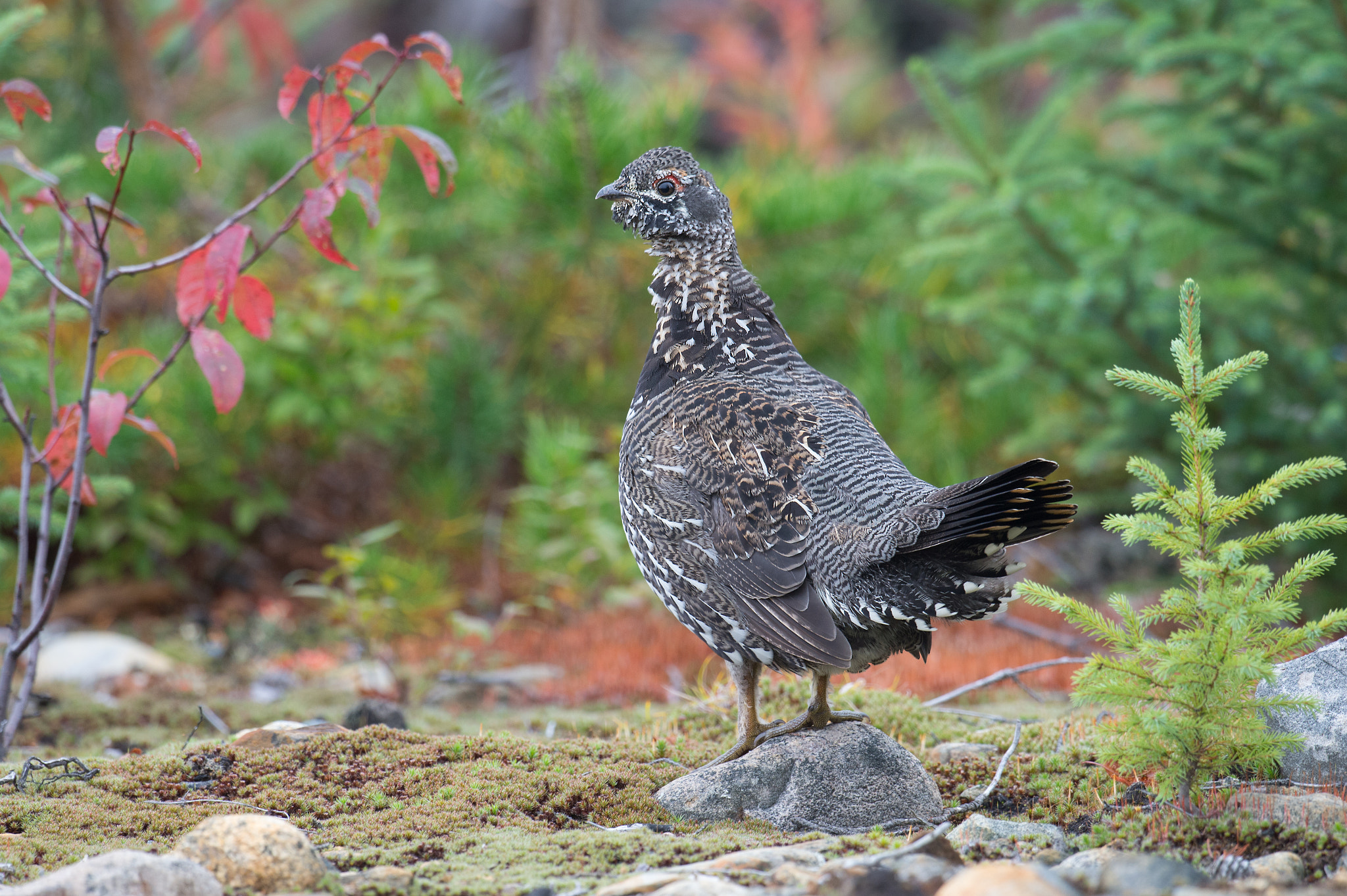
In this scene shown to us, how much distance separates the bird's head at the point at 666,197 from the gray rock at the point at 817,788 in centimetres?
229

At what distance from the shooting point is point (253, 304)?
4.27 metres

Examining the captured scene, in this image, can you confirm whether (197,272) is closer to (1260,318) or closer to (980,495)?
(980,495)

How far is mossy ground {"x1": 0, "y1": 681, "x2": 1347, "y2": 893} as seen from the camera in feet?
11.1

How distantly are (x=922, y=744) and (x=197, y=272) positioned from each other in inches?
137

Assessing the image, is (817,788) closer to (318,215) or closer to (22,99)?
(318,215)

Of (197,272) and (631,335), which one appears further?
(631,335)

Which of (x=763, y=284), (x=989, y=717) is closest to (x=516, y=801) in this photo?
(x=989, y=717)

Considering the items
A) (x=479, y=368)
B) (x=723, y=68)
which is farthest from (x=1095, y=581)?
(x=723, y=68)

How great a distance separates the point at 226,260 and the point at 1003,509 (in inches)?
113

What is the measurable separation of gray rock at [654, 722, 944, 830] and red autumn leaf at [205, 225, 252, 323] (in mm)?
2456

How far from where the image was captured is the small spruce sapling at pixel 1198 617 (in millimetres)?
3305

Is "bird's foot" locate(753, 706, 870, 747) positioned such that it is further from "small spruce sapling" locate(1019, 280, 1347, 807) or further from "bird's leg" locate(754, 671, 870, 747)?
"small spruce sapling" locate(1019, 280, 1347, 807)

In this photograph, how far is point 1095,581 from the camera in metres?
8.91

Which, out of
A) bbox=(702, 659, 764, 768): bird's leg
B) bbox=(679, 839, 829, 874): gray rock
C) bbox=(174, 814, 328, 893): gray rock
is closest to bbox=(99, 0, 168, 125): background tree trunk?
bbox=(702, 659, 764, 768): bird's leg
